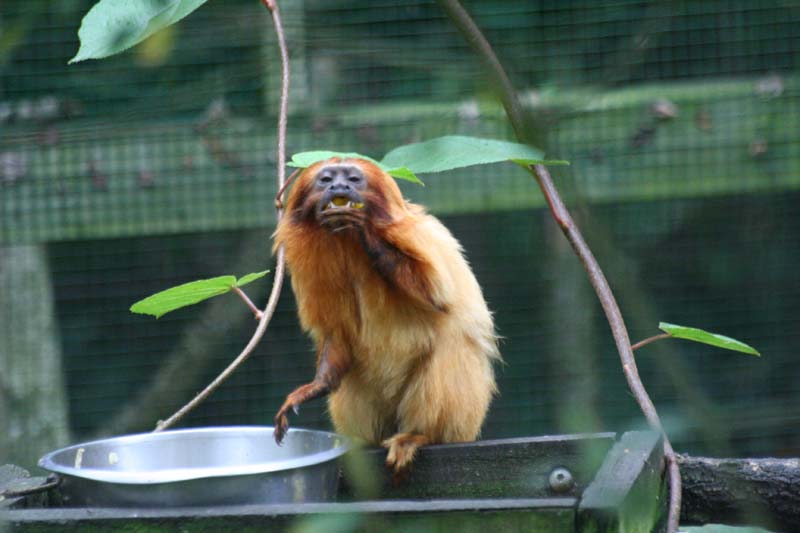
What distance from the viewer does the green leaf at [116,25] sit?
1.52 m

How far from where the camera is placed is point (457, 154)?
73.0 inches

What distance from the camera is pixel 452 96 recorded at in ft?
12.3

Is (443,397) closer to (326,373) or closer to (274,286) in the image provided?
(326,373)

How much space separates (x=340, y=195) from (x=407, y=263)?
0.20m

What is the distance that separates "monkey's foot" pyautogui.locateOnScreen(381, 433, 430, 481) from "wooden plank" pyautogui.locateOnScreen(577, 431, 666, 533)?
47 cm

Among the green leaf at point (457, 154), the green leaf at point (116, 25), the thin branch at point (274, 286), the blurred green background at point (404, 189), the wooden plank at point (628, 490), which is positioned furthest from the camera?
the blurred green background at point (404, 189)

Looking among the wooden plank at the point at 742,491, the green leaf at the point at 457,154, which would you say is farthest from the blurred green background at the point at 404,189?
the green leaf at the point at 457,154

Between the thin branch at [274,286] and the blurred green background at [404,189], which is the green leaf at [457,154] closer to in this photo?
the thin branch at [274,286]

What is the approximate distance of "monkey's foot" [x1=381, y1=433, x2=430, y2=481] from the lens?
85.7 inches

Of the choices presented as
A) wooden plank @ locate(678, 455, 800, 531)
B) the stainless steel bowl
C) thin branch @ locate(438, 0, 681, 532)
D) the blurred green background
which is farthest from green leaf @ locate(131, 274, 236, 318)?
the blurred green background

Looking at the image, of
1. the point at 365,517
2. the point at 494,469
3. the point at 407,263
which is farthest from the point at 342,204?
the point at 365,517

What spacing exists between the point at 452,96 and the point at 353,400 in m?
1.57

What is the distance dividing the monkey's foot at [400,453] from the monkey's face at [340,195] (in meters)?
0.45

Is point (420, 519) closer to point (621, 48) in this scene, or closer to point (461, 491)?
point (461, 491)
